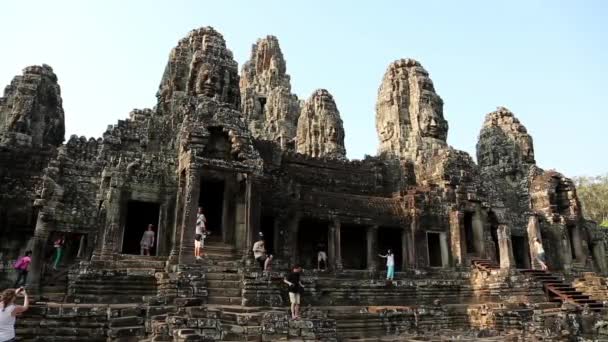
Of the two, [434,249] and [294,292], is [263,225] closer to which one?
[434,249]

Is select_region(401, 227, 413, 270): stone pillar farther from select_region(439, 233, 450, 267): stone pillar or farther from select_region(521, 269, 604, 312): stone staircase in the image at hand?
select_region(521, 269, 604, 312): stone staircase

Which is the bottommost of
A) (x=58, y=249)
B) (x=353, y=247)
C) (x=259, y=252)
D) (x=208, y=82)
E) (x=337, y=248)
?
(x=259, y=252)

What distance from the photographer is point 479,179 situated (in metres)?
23.8

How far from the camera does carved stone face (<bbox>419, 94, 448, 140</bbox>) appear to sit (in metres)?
25.5

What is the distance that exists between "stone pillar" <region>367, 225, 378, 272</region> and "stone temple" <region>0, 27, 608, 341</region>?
0.42ft

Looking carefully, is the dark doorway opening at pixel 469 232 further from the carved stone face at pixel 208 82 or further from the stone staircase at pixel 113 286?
the stone staircase at pixel 113 286

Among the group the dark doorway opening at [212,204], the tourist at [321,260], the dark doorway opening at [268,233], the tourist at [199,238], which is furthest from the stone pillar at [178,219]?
the tourist at [321,260]

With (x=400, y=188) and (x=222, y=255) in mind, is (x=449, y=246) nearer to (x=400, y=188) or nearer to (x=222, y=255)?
(x=400, y=188)

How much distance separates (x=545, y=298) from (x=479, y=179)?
8344 mm

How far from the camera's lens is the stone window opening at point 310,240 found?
20.2m

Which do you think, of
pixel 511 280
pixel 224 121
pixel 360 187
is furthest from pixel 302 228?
pixel 511 280

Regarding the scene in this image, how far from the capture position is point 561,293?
16703 millimetres

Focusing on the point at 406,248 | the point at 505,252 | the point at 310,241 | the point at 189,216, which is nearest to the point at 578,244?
the point at 505,252

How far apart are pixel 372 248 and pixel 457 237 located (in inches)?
161
